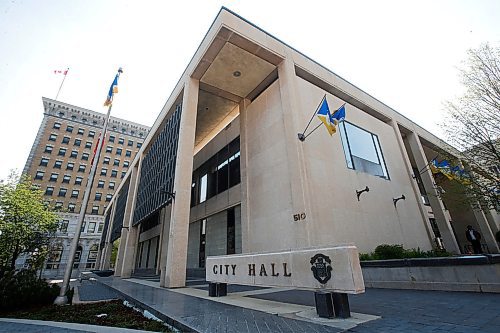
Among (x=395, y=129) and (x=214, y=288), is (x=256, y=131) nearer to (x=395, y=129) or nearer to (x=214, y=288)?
(x=214, y=288)

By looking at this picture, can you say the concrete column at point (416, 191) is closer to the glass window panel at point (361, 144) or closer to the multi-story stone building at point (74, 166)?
the glass window panel at point (361, 144)

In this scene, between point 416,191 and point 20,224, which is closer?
point 416,191

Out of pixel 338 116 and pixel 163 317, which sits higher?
pixel 338 116

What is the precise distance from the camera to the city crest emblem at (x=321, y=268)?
152 inches

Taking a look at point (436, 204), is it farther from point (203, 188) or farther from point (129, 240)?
point (129, 240)

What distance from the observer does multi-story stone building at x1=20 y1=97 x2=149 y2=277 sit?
46188mm

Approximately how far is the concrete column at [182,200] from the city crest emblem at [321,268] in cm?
778

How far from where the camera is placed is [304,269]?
4.26m

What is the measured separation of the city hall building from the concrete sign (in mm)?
4268

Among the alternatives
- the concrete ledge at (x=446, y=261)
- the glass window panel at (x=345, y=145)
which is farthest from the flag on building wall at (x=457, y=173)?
the concrete ledge at (x=446, y=261)

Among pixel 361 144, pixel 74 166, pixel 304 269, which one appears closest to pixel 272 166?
pixel 361 144

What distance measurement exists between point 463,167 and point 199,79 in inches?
674

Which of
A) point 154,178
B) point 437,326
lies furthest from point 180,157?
point 437,326

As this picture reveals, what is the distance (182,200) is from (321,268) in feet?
28.4
